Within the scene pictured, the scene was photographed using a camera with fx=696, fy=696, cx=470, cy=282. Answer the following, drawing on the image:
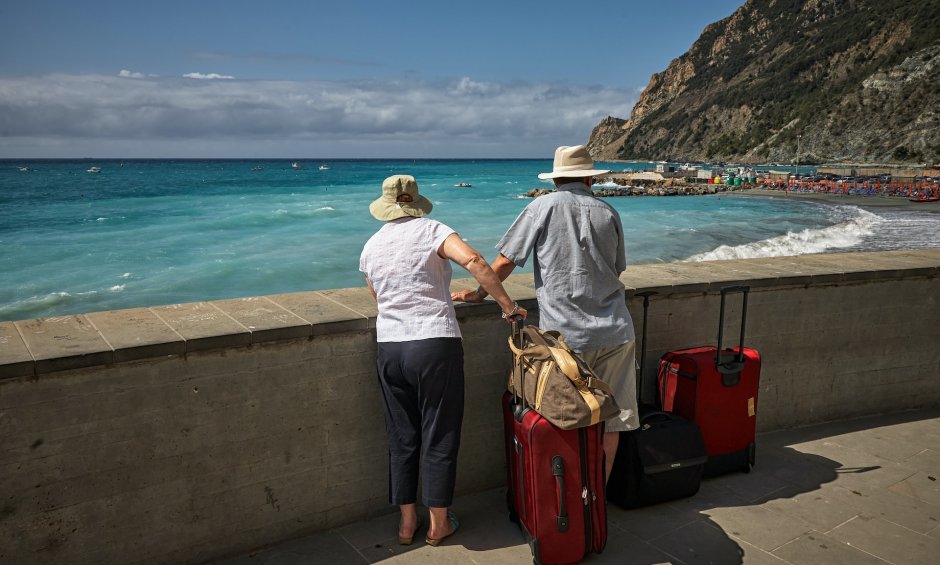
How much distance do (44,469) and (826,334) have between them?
14.8 ft

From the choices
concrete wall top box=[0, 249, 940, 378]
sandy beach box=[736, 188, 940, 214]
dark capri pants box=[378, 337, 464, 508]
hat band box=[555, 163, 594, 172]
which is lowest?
sandy beach box=[736, 188, 940, 214]

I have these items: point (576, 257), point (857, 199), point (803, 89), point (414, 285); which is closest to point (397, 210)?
point (414, 285)

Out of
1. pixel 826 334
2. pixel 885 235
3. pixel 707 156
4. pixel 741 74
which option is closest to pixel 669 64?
pixel 741 74

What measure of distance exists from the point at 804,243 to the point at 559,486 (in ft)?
91.8

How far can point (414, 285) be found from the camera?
9.87ft

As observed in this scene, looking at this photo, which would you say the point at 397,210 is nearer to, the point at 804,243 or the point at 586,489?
the point at 586,489

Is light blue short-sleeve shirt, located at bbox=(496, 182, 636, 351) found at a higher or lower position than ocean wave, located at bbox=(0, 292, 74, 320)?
higher

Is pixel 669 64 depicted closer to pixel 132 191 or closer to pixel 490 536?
pixel 132 191

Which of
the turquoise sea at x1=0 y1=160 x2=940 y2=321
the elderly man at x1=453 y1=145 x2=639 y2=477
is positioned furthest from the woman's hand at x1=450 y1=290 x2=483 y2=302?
the turquoise sea at x1=0 y1=160 x2=940 y2=321

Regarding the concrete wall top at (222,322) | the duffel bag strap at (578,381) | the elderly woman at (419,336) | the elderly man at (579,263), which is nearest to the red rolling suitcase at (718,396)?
the concrete wall top at (222,322)

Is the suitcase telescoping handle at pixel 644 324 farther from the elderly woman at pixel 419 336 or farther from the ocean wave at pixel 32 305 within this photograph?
the ocean wave at pixel 32 305

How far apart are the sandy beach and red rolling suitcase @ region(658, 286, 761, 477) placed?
44.0 m

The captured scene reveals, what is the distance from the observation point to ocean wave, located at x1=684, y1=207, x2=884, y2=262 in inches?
988

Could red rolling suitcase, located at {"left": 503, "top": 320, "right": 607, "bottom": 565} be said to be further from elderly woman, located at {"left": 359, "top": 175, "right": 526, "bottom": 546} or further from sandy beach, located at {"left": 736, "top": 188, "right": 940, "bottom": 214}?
sandy beach, located at {"left": 736, "top": 188, "right": 940, "bottom": 214}
